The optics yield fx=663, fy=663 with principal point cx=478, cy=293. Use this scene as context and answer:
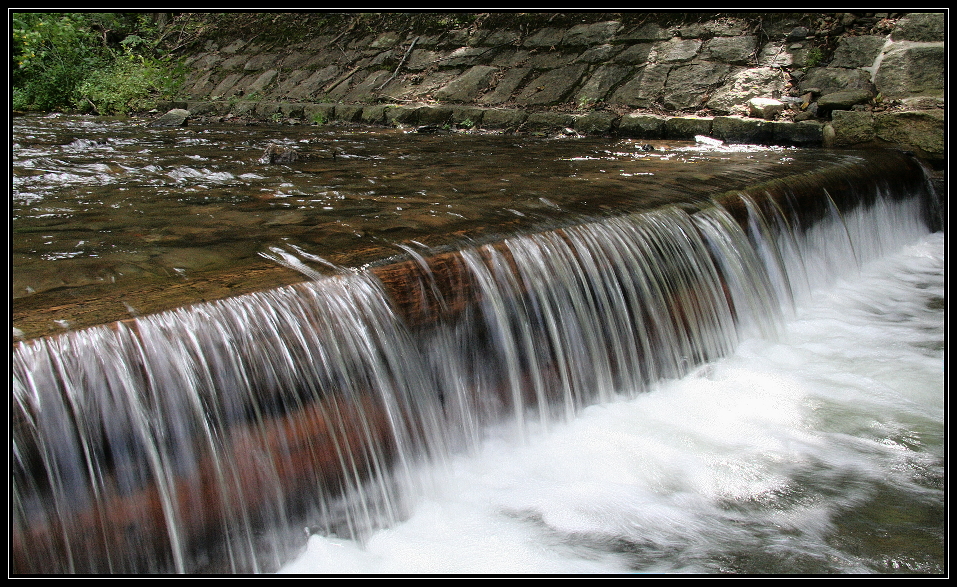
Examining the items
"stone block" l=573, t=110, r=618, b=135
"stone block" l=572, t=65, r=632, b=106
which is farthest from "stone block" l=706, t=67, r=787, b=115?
"stone block" l=572, t=65, r=632, b=106

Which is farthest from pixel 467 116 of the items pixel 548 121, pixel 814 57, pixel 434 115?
pixel 814 57

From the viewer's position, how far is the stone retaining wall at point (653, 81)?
680 cm

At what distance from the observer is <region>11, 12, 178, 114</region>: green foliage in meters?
11.0

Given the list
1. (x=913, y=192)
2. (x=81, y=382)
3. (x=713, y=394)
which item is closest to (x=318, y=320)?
(x=81, y=382)

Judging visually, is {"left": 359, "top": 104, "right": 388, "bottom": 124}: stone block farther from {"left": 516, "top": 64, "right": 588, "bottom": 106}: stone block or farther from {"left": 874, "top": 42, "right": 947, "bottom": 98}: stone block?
{"left": 874, "top": 42, "right": 947, "bottom": 98}: stone block

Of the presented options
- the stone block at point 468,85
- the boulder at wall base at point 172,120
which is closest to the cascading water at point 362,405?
the stone block at point 468,85

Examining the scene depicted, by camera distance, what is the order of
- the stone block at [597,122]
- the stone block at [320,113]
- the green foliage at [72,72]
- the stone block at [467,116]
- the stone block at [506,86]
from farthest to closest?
the green foliage at [72,72], the stone block at [320,113], the stone block at [506,86], the stone block at [467,116], the stone block at [597,122]

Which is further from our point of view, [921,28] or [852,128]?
[921,28]

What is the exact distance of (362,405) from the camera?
2520 millimetres

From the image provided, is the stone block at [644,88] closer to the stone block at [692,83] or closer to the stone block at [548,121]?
the stone block at [692,83]

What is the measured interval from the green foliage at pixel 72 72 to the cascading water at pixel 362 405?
10.6 m

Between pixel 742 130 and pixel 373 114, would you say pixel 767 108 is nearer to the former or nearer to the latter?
pixel 742 130

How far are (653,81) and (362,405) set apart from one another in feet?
22.3
